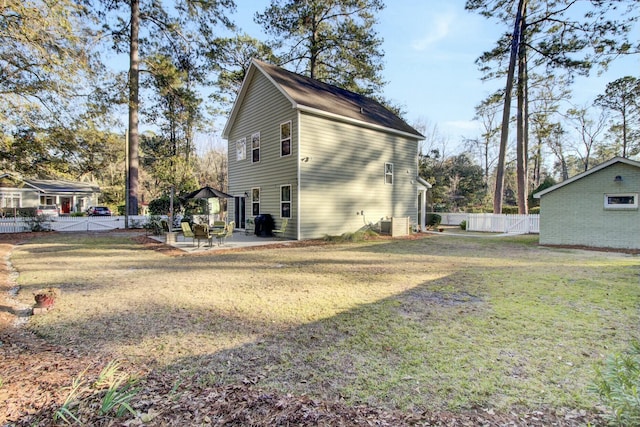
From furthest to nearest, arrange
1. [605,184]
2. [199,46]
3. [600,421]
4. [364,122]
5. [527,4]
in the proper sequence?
1. [199,46]
2. [527,4]
3. [364,122]
4. [605,184]
5. [600,421]

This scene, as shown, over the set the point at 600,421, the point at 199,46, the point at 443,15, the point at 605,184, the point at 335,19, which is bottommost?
the point at 600,421

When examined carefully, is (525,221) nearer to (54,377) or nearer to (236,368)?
(236,368)

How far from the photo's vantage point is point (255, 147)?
16.0m

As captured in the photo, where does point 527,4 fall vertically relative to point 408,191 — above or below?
above

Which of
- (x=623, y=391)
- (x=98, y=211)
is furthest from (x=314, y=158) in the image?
(x=98, y=211)

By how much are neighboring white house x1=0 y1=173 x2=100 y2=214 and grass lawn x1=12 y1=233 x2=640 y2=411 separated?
29.4 m

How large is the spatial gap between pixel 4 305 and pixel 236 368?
14.5 feet

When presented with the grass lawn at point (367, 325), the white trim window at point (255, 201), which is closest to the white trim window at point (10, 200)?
the white trim window at point (255, 201)

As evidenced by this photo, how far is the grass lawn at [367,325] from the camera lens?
2730 millimetres

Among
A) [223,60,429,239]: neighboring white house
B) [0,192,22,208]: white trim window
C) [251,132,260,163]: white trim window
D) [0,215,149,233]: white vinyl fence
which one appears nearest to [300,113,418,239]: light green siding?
[223,60,429,239]: neighboring white house

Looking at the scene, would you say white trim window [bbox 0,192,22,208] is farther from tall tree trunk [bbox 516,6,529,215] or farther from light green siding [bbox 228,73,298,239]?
tall tree trunk [bbox 516,6,529,215]

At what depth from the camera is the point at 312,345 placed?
348 centimetres

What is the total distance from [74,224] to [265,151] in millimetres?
12044

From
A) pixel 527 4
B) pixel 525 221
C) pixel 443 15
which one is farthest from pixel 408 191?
pixel 527 4
